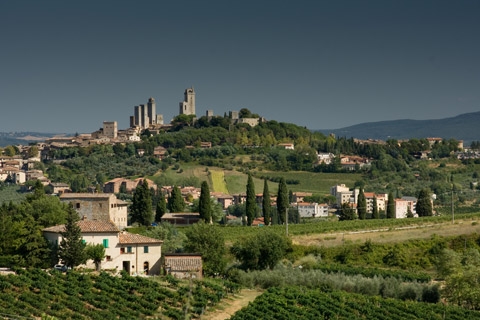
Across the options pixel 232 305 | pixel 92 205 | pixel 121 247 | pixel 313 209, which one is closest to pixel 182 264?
pixel 121 247

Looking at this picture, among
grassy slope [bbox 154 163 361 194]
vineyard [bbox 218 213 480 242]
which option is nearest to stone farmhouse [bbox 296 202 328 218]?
grassy slope [bbox 154 163 361 194]

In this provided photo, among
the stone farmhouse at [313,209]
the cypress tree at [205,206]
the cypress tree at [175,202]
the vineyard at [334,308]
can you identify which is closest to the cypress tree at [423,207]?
the cypress tree at [205,206]

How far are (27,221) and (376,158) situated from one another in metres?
124

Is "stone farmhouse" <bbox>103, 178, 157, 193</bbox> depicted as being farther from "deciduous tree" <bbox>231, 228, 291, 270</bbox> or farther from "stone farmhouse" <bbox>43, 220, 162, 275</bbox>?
"stone farmhouse" <bbox>43, 220, 162, 275</bbox>

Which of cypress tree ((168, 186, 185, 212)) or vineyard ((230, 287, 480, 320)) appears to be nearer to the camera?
vineyard ((230, 287, 480, 320))

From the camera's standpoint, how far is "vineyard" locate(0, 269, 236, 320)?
2889 centimetres

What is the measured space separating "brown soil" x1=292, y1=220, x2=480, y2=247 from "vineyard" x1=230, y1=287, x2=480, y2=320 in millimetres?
16825

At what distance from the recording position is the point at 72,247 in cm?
3766

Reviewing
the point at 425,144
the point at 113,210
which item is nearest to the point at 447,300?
the point at 113,210

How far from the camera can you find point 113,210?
61656mm

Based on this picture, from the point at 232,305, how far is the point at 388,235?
78.1 ft

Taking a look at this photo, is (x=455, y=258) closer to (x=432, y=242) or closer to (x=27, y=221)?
(x=432, y=242)

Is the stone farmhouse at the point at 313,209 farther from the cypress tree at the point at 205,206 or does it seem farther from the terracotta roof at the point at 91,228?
the terracotta roof at the point at 91,228

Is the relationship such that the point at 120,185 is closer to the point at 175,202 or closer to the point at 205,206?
the point at 175,202
